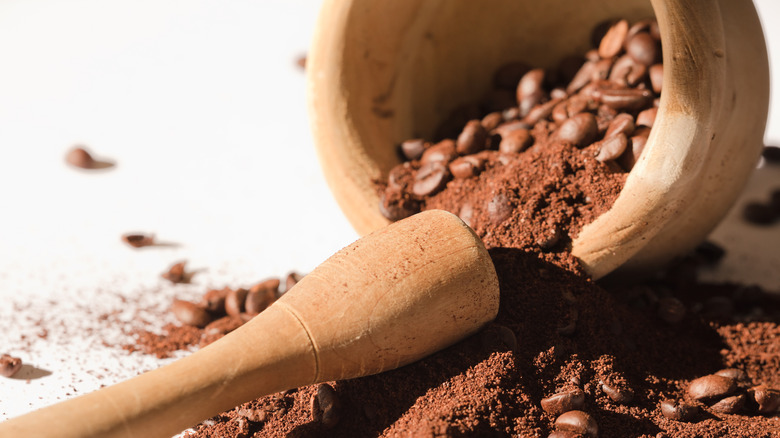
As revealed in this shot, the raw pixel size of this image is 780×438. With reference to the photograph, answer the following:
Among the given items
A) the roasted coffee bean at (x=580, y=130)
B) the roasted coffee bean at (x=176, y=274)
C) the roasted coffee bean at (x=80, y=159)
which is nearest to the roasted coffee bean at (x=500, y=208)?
the roasted coffee bean at (x=580, y=130)

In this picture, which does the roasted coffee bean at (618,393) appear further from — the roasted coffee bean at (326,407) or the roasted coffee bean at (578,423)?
the roasted coffee bean at (326,407)

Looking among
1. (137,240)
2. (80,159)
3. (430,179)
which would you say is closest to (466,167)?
(430,179)

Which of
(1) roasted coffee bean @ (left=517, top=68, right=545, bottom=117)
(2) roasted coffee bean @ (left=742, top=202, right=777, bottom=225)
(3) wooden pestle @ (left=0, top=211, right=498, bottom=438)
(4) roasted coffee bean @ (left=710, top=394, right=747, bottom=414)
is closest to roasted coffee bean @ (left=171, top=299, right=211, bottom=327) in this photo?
(3) wooden pestle @ (left=0, top=211, right=498, bottom=438)

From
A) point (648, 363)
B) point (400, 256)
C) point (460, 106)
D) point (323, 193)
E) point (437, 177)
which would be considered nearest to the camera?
point (400, 256)

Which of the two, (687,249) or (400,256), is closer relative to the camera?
(400,256)

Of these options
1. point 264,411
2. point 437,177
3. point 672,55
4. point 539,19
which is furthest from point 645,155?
point 264,411

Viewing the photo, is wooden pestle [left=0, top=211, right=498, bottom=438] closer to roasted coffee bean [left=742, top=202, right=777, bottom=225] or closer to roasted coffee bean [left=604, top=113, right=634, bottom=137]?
roasted coffee bean [left=604, top=113, right=634, bottom=137]

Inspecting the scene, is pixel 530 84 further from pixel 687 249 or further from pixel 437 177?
pixel 687 249
